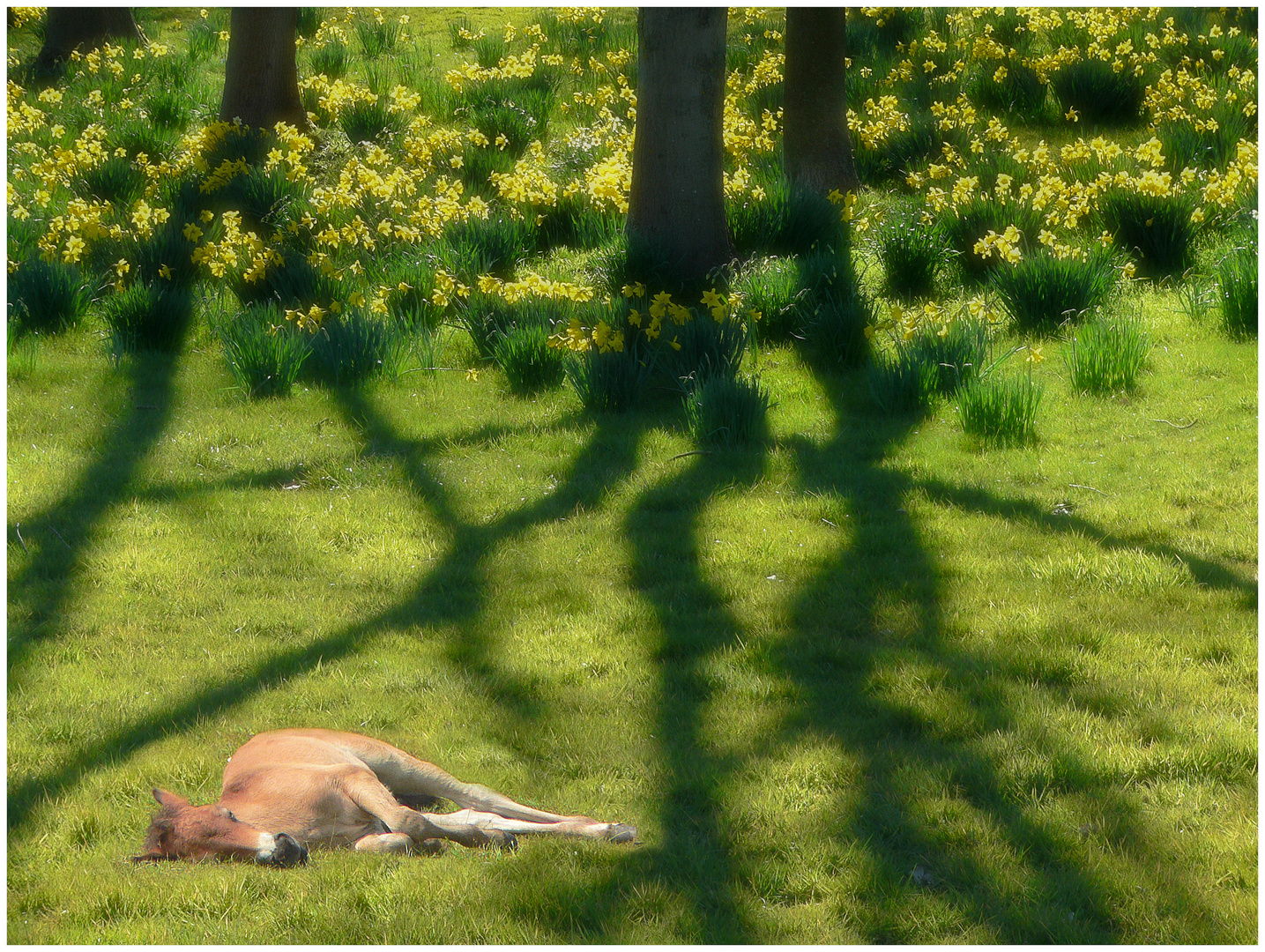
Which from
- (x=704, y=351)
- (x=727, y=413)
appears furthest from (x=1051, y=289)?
(x=727, y=413)

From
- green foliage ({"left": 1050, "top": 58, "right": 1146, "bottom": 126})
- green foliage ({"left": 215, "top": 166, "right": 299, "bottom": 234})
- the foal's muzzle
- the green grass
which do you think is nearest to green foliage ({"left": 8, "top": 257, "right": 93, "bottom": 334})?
the green grass

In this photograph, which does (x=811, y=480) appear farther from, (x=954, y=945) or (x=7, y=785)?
(x=7, y=785)

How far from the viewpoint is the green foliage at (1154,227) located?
6938 millimetres

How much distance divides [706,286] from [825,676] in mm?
3740

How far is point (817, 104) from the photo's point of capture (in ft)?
27.0

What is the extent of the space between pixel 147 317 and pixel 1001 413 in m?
4.72

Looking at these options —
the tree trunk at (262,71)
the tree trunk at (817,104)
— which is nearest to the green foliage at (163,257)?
the tree trunk at (262,71)

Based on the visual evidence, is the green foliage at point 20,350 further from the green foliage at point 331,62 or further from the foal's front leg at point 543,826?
the green foliage at point 331,62

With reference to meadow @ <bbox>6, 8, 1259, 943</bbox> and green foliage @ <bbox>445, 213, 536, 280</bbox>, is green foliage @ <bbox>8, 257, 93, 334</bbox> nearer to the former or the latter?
meadow @ <bbox>6, 8, 1259, 943</bbox>

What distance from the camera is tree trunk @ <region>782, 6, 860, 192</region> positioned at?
26.5ft

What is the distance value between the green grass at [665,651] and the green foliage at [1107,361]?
0.50 ft

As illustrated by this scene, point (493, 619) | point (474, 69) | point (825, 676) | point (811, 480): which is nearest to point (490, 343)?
point (811, 480)

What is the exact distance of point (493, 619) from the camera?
4082 millimetres

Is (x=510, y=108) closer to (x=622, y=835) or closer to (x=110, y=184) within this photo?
(x=110, y=184)
